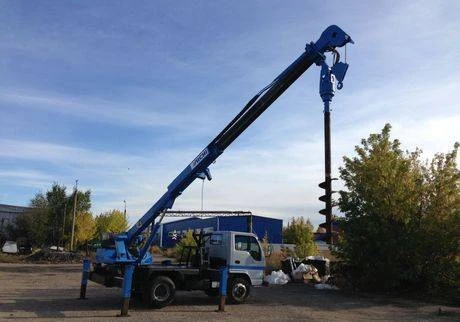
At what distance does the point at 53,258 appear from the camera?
4400 centimetres

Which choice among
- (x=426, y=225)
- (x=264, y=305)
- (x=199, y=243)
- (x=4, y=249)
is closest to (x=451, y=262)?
(x=426, y=225)

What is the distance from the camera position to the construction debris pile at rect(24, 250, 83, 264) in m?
43.7

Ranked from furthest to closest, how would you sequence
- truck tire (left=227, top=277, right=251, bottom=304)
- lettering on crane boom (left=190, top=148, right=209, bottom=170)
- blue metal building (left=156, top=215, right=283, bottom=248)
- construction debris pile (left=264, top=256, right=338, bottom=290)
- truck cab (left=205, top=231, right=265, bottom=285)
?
1. blue metal building (left=156, top=215, right=283, bottom=248)
2. construction debris pile (left=264, top=256, right=338, bottom=290)
3. truck cab (left=205, top=231, right=265, bottom=285)
4. truck tire (left=227, top=277, right=251, bottom=304)
5. lettering on crane boom (left=190, top=148, right=209, bottom=170)

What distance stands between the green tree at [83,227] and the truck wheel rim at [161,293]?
42.8 m

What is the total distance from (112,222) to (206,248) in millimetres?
44335

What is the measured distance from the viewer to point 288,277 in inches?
1058

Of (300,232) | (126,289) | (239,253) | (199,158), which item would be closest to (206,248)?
(239,253)

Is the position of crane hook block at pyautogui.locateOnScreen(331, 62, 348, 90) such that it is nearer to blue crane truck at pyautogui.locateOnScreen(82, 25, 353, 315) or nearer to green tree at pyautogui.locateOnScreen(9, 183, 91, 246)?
blue crane truck at pyautogui.locateOnScreen(82, 25, 353, 315)

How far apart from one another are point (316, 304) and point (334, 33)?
358 inches

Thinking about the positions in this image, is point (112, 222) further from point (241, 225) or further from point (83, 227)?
point (241, 225)

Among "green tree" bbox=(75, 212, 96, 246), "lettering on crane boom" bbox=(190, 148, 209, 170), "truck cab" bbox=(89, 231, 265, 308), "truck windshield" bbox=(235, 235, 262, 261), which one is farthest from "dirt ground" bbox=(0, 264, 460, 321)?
"green tree" bbox=(75, 212, 96, 246)

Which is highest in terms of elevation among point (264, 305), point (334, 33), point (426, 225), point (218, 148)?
point (334, 33)

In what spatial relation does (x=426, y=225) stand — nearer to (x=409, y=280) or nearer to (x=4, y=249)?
(x=409, y=280)

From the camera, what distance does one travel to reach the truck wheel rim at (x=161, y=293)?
15.7 m
